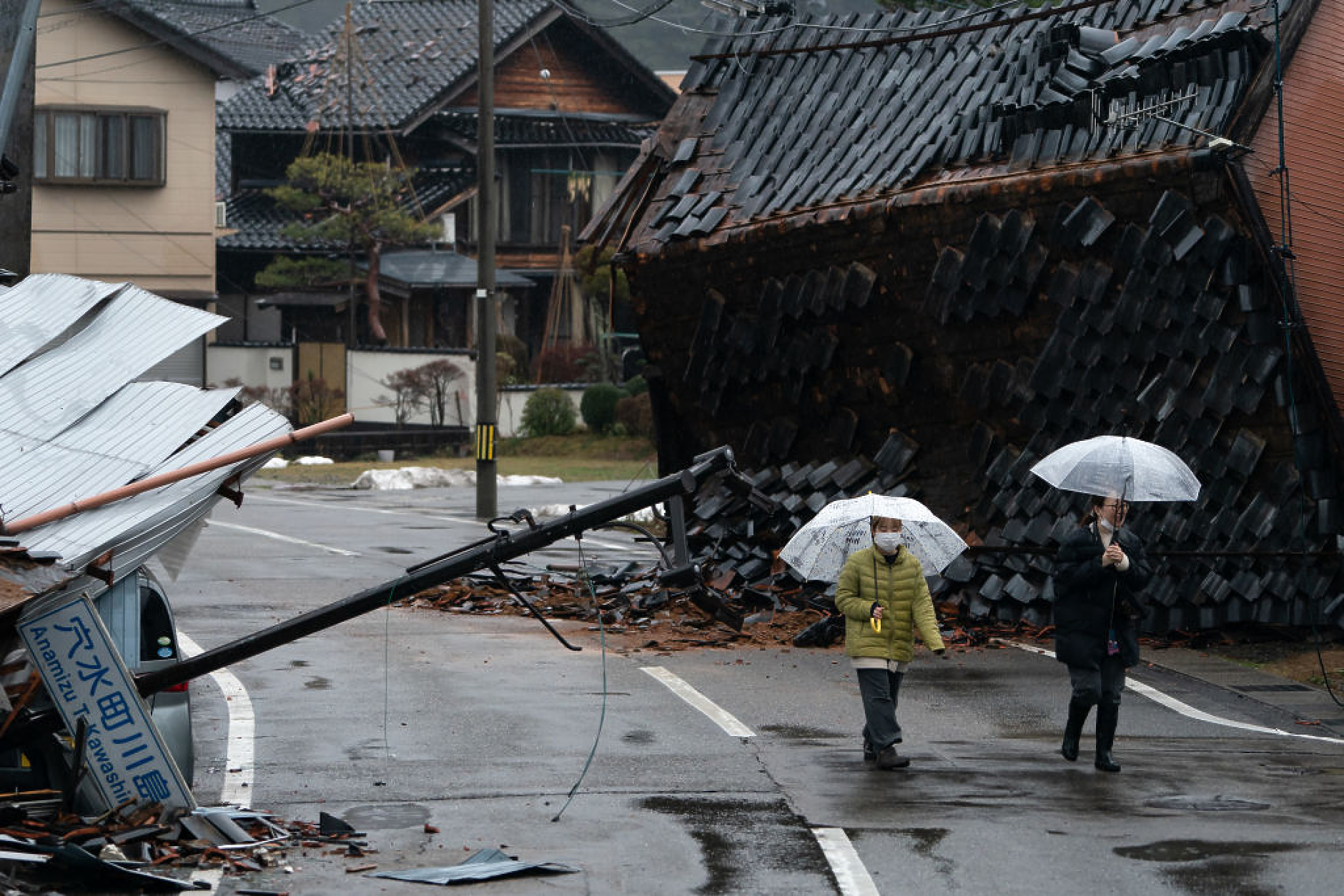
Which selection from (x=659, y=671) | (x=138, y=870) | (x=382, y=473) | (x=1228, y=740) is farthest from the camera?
(x=382, y=473)

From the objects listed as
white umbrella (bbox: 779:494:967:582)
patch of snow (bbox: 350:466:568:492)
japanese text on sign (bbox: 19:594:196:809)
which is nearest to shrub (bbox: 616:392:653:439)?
patch of snow (bbox: 350:466:568:492)

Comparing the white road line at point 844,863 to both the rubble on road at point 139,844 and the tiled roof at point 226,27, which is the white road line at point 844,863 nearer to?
the rubble on road at point 139,844

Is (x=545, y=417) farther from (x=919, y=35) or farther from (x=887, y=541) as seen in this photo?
(x=887, y=541)

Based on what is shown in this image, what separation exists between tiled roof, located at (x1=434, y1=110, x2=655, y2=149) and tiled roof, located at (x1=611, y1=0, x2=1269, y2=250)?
2947 cm

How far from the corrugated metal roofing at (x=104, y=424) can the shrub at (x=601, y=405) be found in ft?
107

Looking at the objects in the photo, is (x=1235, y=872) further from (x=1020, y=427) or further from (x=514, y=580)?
(x=514, y=580)

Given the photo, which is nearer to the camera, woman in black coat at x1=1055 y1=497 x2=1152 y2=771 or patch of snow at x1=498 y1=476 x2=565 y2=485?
woman in black coat at x1=1055 y1=497 x2=1152 y2=771

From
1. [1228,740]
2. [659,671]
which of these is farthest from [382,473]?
[1228,740]

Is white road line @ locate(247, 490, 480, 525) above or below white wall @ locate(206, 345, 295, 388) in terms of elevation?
below

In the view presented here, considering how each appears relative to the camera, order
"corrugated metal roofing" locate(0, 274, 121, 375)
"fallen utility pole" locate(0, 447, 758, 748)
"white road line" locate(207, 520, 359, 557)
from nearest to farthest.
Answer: "fallen utility pole" locate(0, 447, 758, 748), "corrugated metal roofing" locate(0, 274, 121, 375), "white road line" locate(207, 520, 359, 557)

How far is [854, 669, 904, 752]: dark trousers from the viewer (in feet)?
33.5

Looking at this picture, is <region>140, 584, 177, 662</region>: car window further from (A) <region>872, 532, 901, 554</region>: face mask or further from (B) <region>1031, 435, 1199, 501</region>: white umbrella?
(B) <region>1031, 435, 1199, 501</region>: white umbrella

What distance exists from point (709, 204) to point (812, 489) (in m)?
3.81

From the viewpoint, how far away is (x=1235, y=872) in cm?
784
